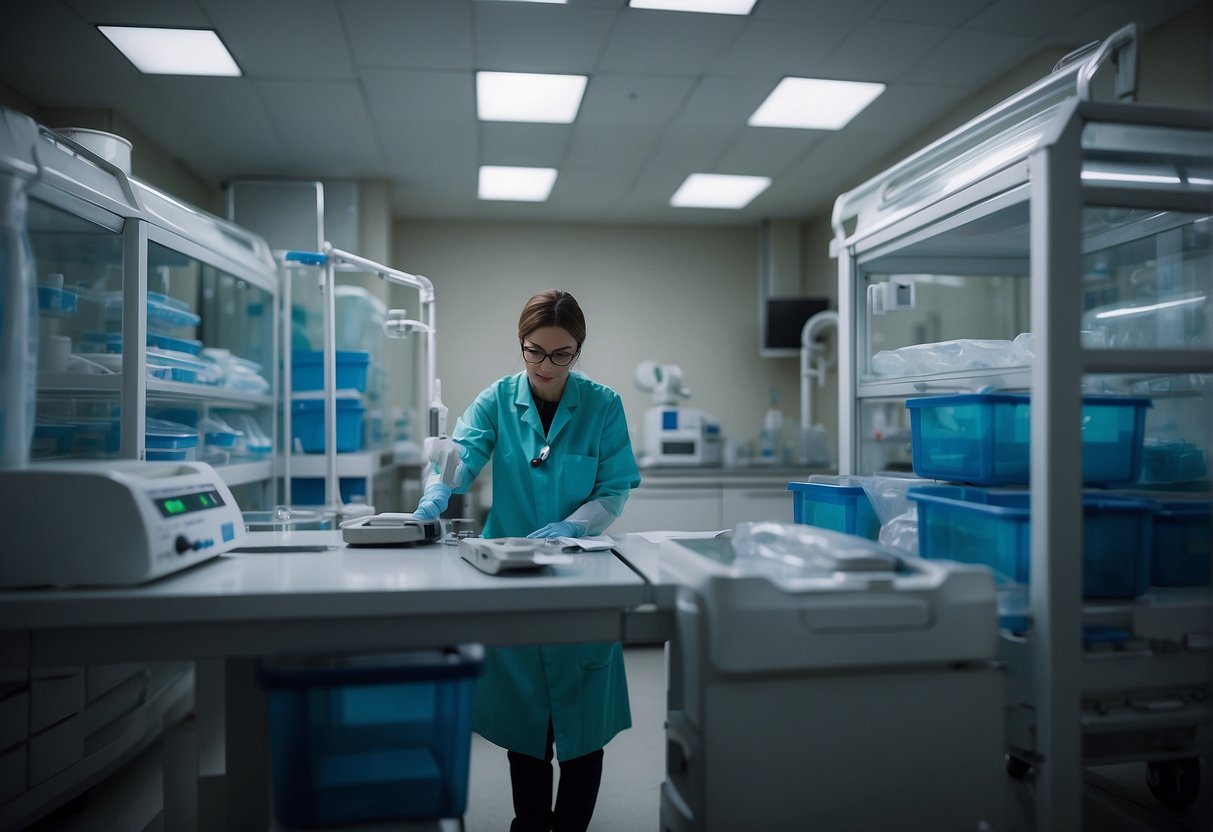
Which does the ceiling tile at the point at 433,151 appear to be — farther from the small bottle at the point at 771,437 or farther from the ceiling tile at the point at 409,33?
the small bottle at the point at 771,437

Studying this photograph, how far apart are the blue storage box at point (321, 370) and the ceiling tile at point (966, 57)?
2.88 m

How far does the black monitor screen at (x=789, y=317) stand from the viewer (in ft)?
18.0

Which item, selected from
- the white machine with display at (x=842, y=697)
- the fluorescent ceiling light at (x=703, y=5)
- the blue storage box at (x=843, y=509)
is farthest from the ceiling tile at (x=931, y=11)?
the white machine with display at (x=842, y=697)

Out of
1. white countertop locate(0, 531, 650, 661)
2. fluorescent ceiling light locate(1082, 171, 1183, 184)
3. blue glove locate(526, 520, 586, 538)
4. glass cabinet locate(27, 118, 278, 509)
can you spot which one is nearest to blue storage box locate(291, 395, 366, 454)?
glass cabinet locate(27, 118, 278, 509)

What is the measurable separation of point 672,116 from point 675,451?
1.95m

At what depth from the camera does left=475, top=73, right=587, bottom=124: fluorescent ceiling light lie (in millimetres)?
3529

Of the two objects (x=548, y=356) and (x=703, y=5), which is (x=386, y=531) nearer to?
(x=548, y=356)

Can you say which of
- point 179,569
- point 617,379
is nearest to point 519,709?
point 179,569

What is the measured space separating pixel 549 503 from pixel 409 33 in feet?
6.94

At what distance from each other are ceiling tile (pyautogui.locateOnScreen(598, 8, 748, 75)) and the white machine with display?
7.83 ft

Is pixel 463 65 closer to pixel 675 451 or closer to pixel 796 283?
pixel 675 451

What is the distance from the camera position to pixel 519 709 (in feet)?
6.26

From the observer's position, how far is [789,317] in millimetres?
5523

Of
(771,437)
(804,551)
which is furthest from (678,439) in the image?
(804,551)
